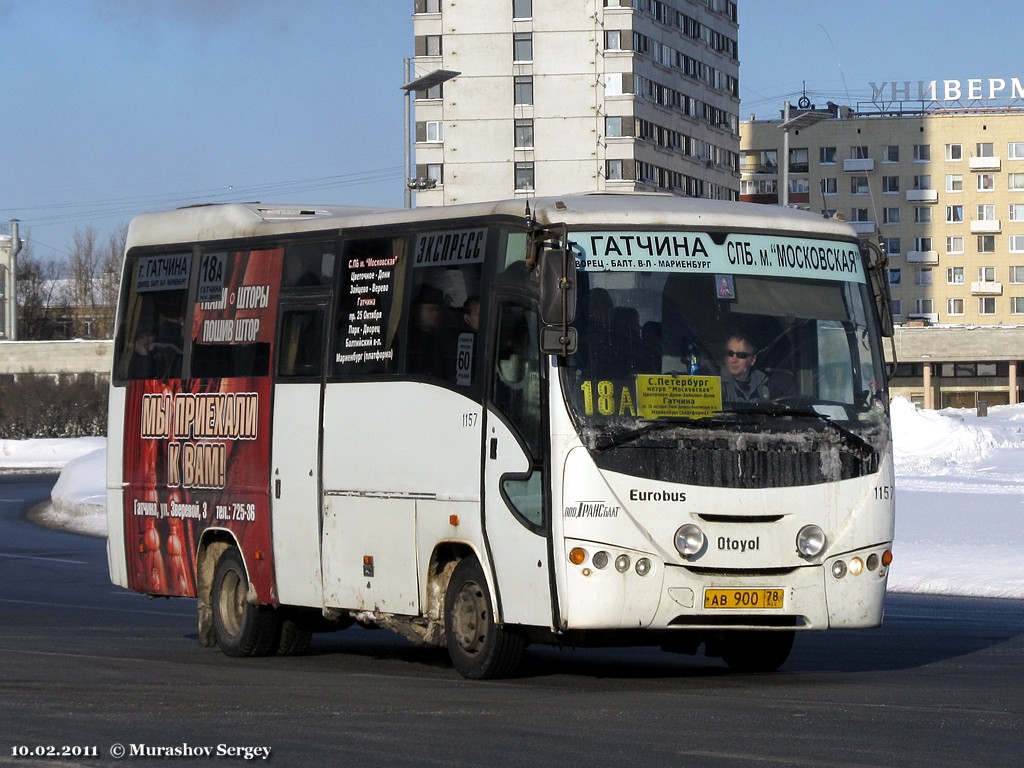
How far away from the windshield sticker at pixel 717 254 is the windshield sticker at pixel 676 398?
2.38 ft

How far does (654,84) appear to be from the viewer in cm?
10375

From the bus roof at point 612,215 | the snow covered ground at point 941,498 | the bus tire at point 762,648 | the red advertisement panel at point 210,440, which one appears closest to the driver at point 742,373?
the bus roof at point 612,215

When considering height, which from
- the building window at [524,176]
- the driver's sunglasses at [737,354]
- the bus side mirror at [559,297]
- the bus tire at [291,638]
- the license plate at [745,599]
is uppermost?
the building window at [524,176]

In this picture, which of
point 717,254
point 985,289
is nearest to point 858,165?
point 985,289

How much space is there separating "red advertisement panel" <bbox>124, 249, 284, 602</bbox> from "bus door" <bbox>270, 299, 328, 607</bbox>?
152 mm

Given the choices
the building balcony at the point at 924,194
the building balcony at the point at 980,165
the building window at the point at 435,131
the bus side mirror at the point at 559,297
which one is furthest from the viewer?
the building balcony at the point at 924,194

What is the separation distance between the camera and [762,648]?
13.3 meters

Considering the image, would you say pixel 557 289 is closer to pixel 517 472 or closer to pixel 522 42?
pixel 517 472

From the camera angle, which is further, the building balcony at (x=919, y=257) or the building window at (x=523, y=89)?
the building balcony at (x=919, y=257)

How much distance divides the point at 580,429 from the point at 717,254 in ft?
5.02

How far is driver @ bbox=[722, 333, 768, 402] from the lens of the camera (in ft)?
39.5

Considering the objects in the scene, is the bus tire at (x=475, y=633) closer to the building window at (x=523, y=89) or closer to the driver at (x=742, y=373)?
the driver at (x=742, y=373)

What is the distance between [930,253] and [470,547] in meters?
125

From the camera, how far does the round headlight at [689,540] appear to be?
464 inches
